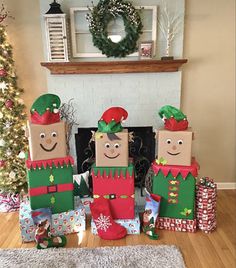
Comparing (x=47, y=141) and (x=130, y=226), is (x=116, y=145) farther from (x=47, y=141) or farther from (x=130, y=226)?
(x=130, y=226)

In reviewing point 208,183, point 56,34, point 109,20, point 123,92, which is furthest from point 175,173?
point 56,34

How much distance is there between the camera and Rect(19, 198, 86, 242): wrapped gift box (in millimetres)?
2219

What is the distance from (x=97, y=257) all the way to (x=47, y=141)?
970 millimetres

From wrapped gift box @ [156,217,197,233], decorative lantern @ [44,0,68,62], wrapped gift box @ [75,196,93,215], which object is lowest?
wrapped gift box @ [156,217,197,233]

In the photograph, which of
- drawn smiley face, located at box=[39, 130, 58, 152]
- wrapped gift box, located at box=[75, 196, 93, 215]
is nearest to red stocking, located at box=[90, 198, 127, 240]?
wrapped gift box, located at box=[75, 196, 93, 215]

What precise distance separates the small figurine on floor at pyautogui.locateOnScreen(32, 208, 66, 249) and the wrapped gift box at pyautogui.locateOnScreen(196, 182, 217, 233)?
3.77 feet

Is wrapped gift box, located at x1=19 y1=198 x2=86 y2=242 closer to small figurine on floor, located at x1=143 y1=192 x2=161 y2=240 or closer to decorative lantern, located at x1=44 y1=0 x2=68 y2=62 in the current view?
small figurine on floor, located at x1=143 y1=192 x2=161 y2=240

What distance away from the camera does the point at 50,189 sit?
2.29 metres

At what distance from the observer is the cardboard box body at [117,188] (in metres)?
2.31

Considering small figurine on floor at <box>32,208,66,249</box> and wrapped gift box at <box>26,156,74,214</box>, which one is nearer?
small figurine on floor at <box>32,208,66,249</box>

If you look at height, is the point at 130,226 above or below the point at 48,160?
below

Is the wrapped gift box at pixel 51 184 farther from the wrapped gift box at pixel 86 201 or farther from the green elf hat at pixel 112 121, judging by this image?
the green elf hat at pixel 112 121

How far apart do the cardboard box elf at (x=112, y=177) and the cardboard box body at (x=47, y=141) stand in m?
0.29

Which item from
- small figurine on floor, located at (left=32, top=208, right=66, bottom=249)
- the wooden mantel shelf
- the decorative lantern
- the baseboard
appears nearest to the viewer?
small figurine on floor, located at (left=32, top=208, right=66, bottom=249)
